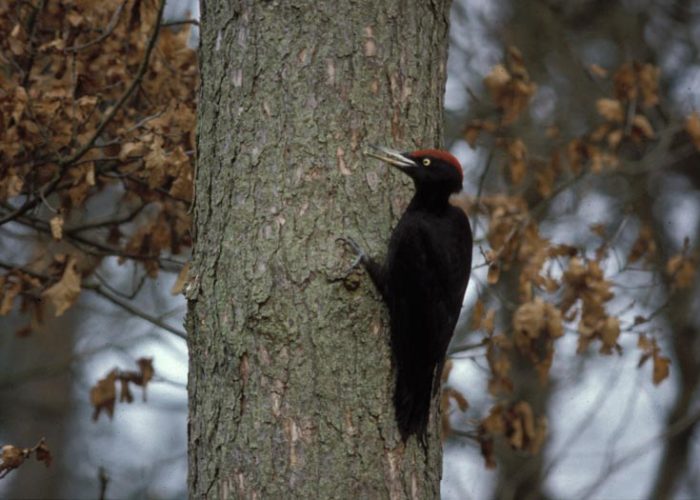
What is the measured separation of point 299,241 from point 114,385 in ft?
6.88

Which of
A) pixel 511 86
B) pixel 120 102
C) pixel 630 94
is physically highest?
pixel 630 94

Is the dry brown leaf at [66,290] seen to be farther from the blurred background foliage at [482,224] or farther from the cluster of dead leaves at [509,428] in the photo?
the cluster of dead leaves at [509,428]

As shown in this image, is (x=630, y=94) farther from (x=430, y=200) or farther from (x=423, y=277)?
(x=423, y=277)

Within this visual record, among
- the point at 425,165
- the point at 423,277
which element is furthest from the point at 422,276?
the point at 425,165

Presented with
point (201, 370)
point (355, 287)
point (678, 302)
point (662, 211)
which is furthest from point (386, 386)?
point (662, 211)

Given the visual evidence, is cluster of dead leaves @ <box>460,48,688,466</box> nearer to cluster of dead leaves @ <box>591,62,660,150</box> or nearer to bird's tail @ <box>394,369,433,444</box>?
cluster of dead leaves @ <box>591,62,660,150</box>

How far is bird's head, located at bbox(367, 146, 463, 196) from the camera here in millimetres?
3211

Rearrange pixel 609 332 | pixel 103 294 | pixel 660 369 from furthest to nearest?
pixel 660 369
pixel 609 332
pixel 103 294

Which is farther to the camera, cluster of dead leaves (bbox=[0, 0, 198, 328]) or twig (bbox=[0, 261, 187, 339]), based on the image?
twig (bbox=[0, 261, 187, 339])

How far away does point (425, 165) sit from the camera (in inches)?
131

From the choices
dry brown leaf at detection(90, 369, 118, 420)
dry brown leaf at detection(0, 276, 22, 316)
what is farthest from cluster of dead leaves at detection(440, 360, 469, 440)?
dry brown leaf at detection(0, 276, 22, 316)

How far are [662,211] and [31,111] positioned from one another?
20.5ft

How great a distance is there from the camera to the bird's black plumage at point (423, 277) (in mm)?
3096

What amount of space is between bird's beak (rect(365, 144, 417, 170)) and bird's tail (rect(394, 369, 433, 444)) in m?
0.65
